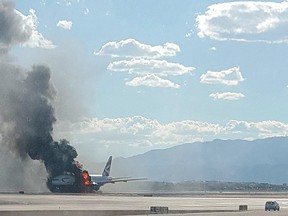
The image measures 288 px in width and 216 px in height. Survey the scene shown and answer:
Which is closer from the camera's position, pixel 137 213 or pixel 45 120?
pixel 137 213

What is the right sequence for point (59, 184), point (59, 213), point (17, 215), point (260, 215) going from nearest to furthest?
point (17, 215), point (59, 213), point (260, 215), point (59, 184)

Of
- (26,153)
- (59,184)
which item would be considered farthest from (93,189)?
(26,153)

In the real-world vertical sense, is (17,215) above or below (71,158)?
below

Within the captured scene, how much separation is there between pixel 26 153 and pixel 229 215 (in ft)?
417

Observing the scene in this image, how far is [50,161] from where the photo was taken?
19475 centimetres

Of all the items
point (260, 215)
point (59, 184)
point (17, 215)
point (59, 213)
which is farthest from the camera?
point (59, 184)

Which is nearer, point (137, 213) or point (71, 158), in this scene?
point (137, 213)

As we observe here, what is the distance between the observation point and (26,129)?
635ft

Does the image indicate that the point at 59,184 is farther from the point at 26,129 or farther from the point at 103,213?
the point at 103,213

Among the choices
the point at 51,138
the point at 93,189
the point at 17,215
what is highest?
the point at 51,138

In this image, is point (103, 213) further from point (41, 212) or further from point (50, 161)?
point (50, 161)

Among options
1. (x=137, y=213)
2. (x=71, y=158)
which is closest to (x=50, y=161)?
(x=71, y=158)

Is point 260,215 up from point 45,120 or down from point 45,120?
down

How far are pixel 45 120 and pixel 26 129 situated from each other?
223 inches
